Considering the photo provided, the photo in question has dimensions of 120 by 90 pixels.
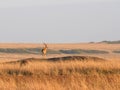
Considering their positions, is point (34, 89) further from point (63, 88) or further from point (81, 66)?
point (81, 66)

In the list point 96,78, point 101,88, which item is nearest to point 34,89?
point 101,88

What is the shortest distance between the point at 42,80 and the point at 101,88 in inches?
114

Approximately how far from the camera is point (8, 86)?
1427 cm

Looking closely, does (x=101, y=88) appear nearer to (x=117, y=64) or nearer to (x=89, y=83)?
(x=89, y=83)

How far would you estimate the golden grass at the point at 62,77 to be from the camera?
14227mm

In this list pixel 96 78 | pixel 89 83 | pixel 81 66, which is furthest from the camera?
pixel 81 66

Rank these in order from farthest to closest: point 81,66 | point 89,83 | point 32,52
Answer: point 32,52, point 81,66, point 89,83

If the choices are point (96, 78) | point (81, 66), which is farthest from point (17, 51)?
point (96, 78)

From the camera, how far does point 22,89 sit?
45.0ft

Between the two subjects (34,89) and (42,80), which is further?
(42,80)

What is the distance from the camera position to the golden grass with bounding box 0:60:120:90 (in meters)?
14.2

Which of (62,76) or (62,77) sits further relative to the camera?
(62,76)

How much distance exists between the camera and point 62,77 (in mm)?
17344

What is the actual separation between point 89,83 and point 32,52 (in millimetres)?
42918
